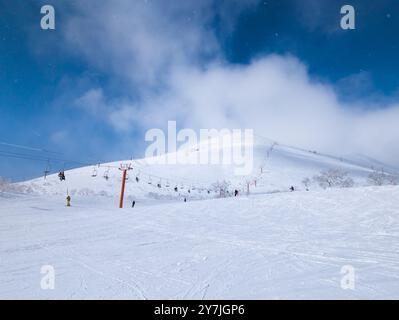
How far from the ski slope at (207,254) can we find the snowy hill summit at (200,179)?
77.9 feet

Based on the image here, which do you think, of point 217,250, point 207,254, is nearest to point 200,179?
point 217,250

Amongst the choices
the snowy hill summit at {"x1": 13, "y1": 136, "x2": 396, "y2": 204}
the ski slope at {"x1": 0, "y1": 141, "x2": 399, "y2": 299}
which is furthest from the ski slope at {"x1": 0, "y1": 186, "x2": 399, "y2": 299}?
the snowy hill summit at {"x1": 13, "y1": 136, "x2": 396, "y2": 204}

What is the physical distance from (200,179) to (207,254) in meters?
81.5

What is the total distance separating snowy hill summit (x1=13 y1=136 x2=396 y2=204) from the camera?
161ft

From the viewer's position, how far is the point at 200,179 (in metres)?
90.1

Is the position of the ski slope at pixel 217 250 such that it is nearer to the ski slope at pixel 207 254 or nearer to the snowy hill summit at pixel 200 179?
the ski slope at pixel 207 254

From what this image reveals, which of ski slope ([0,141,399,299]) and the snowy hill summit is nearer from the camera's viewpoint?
ski slope ([0,141,399,299])

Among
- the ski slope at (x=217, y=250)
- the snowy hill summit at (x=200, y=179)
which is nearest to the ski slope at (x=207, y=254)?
the ski slope at (x=217, y=250)

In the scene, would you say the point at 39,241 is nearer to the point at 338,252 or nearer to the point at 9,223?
the point at 9,223

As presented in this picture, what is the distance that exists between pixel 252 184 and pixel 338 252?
7346 centimetres

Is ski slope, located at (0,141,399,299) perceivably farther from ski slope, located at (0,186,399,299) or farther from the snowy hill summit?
the snowy hill summit

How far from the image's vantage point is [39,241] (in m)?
10.5

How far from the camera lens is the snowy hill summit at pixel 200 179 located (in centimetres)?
4912

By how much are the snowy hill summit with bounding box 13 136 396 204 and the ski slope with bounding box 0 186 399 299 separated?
23753 mm
